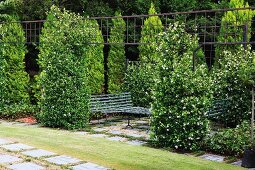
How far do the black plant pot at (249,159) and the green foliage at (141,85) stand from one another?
673 cm

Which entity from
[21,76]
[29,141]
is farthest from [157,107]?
[21,76]

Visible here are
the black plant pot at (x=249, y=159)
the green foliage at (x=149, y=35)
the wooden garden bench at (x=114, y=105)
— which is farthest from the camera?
the green foliage at (x=149, y=35)

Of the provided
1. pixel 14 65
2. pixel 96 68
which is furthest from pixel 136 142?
pixel 14 65

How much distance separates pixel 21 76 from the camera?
15.0 m

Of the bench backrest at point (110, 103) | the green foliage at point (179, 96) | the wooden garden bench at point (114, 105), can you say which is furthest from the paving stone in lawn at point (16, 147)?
the bench backrest at point (110, 103)

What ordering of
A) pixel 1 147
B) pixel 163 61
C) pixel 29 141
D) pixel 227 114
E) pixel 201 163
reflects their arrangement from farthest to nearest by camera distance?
pixel 227 114 → pixel 163 61 → pixel 29 141 → pixel 1 147 → pixel 201 163

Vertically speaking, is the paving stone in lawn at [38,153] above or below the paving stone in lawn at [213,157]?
above

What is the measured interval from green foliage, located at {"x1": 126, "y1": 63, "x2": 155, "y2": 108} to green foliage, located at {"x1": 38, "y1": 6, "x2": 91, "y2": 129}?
3143mm

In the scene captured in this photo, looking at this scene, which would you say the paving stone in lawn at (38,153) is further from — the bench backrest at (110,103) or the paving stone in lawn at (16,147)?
the bench backrest at (110,103)

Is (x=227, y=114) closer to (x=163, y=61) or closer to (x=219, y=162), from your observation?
(x=163, y=61)

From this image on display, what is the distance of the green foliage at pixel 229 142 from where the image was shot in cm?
767

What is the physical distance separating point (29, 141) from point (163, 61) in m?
3.10

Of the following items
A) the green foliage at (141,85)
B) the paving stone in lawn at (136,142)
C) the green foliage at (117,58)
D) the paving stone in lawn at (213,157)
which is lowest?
the paving stone in lawn at (213,157)

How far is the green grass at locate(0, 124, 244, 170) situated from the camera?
6384mm
